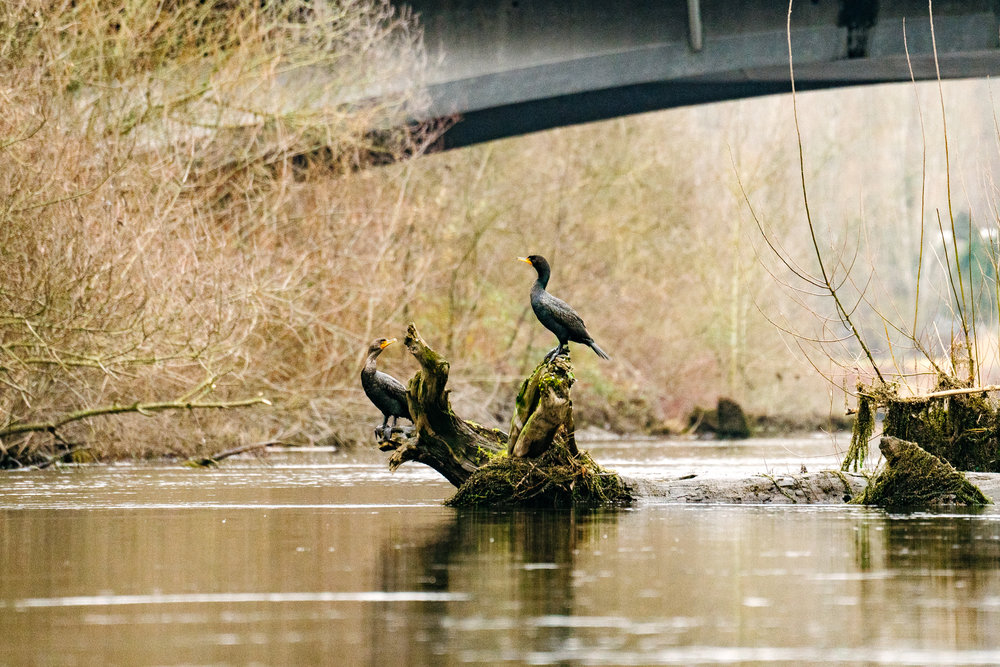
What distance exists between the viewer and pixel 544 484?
1523cm

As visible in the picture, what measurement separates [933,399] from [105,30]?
51.5ft

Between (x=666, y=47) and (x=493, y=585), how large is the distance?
2096 cm

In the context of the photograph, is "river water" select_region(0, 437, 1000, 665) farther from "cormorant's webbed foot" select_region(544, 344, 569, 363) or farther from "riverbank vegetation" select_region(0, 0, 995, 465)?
"riverbank vegetation" select_region(0, 0, 995, 465)

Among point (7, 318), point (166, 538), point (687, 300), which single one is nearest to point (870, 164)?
point (687, 300)

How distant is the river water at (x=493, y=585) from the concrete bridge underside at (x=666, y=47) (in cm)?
1438

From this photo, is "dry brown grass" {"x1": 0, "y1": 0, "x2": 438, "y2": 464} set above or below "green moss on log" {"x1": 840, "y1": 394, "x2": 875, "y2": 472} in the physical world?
above

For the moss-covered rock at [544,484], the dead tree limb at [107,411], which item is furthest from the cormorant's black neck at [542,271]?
the dead tree limb at [107,411]

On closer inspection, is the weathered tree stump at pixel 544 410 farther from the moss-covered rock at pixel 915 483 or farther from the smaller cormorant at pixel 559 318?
the moss-covered rock at pixel 915 483

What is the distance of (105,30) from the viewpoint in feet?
88.0

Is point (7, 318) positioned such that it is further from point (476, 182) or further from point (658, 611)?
point (476, 182)

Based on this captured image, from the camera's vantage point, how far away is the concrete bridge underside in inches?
1077

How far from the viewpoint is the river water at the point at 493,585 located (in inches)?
266

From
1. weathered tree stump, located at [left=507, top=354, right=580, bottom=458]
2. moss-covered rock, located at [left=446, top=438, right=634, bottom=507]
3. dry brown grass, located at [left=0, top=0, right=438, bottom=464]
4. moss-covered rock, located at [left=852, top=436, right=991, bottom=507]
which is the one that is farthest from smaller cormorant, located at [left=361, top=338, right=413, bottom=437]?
dry brown grass, located at [left=0, top=0, right=438, bottom=464]

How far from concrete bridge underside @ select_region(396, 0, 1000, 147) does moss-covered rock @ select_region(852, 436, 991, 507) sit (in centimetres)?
1336
